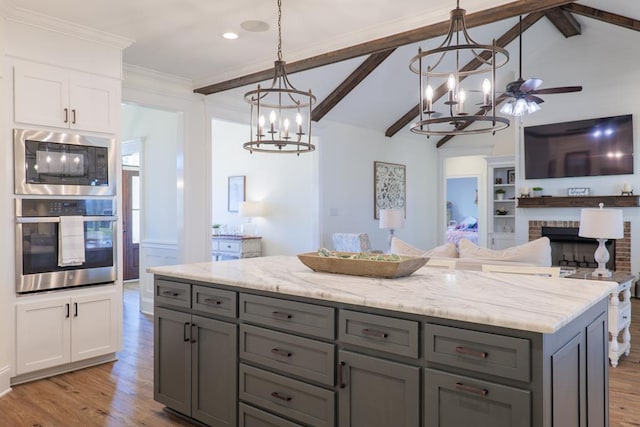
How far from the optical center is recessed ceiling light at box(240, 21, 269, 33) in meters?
3.80

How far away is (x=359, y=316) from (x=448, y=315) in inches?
16.1

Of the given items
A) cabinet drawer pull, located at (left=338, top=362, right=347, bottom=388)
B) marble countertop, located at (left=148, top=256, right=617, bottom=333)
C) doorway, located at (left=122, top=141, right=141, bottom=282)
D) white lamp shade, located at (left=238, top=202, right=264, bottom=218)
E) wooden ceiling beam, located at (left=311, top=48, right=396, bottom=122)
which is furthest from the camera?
doorway, located at (left=122, top=141, right=141, bottom=282)

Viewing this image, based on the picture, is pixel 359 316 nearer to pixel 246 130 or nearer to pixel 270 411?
pixel 270 411

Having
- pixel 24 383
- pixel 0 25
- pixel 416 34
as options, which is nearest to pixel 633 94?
pixel 416 34

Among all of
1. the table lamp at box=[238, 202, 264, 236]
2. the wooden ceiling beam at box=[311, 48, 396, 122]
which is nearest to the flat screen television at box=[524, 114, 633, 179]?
the wooden ceiling beam at box=[311, 48, 396, 122]

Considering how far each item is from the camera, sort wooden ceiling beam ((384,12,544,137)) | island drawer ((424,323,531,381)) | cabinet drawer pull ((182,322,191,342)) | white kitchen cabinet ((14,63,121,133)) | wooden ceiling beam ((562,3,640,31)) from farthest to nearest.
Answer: wooden ceiling beam ((384,12,544,137))
wooden ceiling beam ((562,3,640,31))
white kitchen cabinet ((14,63,121,133))
cabinet drawer pull ((182,322,191,342))
island drawer ((424,323,531,381))

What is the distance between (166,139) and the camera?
5809 millimetres

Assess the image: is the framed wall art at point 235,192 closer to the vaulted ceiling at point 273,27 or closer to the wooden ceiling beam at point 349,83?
the wooden ceiling beam at point 349,83

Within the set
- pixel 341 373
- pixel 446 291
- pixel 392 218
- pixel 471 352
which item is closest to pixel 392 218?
pixel 392 218

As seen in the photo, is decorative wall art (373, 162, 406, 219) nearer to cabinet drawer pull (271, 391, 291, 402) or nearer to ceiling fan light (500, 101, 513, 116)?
ceiling fan light (500, 101, 513, 116)

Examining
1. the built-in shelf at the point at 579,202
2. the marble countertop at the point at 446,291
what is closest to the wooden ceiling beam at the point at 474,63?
the built-in shelf at the point at 579,202

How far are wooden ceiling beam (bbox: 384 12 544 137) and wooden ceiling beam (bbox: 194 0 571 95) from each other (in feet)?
7.09

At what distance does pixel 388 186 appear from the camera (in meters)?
8.75

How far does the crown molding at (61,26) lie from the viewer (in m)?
3.35
